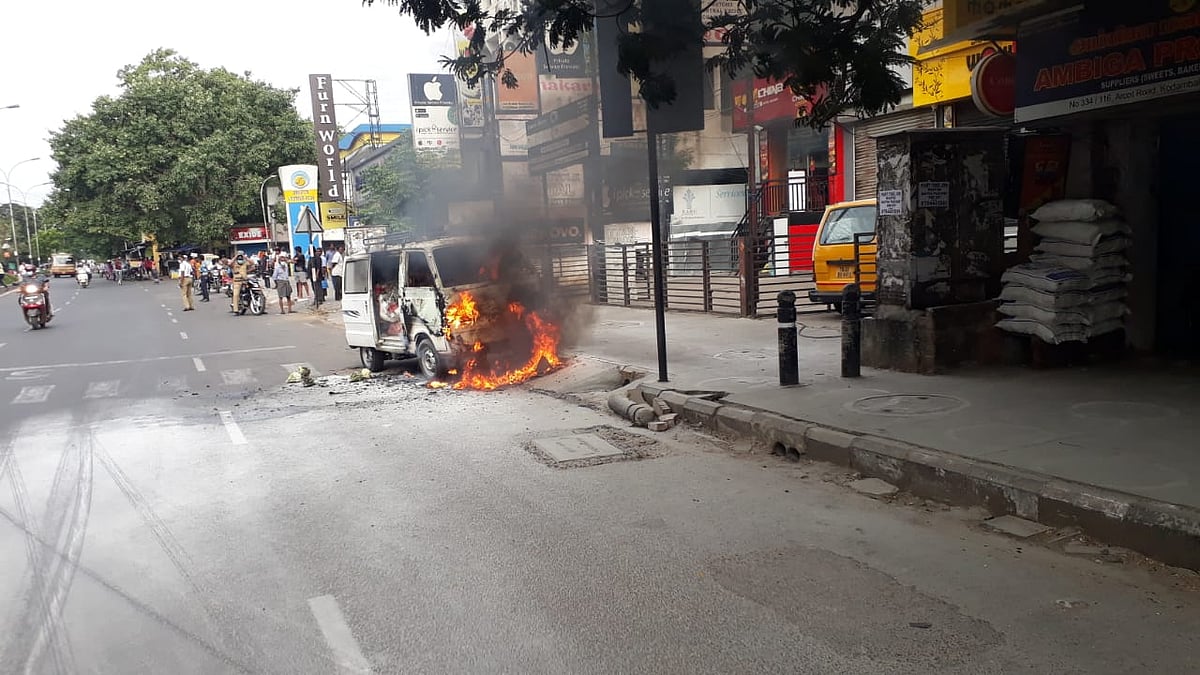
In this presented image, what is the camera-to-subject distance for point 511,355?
1090 centimetres

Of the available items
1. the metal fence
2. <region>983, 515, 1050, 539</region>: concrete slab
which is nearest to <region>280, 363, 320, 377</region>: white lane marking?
the metal fence

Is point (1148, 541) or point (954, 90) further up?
point (954, 90)

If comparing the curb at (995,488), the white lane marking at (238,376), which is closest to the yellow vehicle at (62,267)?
the white lane marking at (238,376)

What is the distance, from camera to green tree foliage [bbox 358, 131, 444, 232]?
2495cm

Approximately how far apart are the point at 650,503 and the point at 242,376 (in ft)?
29.2

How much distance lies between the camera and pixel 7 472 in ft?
23.0

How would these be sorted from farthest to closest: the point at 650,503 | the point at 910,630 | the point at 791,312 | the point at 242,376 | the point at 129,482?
1. the point at 242,376
2. the point at 791,312
3. the point at 129,482
4. the point at 650,503
5. the point at 910,630

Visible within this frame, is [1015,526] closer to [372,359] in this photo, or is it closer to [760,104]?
[372,359]

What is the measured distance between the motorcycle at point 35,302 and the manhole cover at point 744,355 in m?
18.8

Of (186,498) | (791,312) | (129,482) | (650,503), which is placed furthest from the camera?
(791,312)

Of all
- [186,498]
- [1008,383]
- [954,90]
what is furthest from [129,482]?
[954,90]

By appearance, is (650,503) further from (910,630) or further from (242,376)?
(242,376)

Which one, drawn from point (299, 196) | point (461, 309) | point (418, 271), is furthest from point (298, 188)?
point (461, 309)

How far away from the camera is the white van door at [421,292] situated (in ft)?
34.2
